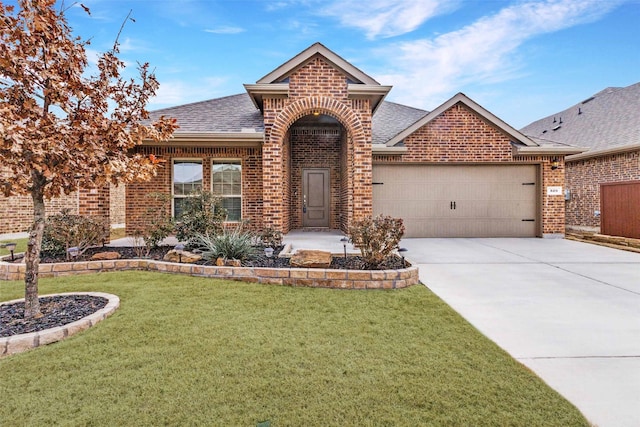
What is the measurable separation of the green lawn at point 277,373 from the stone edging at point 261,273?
2.92ft

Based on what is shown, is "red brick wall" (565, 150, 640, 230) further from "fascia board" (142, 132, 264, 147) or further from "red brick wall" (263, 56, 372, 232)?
"fascia board" (142, 132, 264, 147)

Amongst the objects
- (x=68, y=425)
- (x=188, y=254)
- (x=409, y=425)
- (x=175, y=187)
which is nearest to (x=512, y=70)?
(x=175, y=187)

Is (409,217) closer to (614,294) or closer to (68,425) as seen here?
(614,294)

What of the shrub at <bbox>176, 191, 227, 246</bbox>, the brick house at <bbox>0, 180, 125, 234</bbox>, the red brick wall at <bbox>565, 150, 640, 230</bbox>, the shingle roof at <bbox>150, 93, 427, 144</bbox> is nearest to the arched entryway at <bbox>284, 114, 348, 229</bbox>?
the shingle roof at <bbox>150, 93, 427, 144</bbox>

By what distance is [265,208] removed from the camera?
8414 millimetres

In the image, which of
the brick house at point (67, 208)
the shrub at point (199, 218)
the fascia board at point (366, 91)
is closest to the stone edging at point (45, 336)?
the shrub at point (199, 218)

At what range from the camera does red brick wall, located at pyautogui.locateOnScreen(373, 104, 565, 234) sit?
1038cm

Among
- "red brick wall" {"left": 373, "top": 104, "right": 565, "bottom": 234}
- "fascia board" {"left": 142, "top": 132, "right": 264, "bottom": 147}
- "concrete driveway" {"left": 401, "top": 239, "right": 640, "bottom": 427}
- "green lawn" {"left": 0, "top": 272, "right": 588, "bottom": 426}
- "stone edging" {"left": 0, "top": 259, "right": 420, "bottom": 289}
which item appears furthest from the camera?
"red brick wall" {"left": 373, "top": 104, "right": 565, "bottom": 234}

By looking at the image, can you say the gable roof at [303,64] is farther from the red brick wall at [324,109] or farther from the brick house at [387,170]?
the brick house at [387,170]

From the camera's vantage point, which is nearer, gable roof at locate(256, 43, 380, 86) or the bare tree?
the bare tree

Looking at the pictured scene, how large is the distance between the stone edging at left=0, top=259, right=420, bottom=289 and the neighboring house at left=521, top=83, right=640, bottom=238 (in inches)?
372

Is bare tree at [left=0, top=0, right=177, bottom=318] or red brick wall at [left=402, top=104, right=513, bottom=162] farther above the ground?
red brick wall at [left=402, top=104, right=513, bottom=162]

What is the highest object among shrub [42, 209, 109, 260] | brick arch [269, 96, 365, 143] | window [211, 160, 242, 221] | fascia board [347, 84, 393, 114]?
fascia board [347, 84, 393, 114]

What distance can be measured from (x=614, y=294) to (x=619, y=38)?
16361 millimetres
